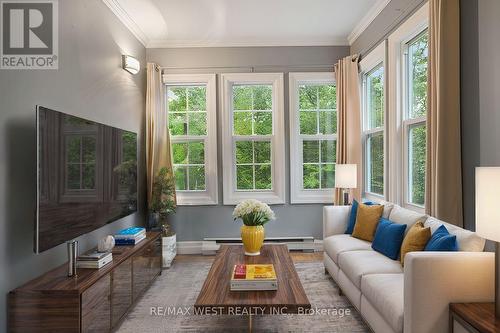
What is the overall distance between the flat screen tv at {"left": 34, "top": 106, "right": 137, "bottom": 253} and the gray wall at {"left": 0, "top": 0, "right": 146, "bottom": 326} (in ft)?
0.64

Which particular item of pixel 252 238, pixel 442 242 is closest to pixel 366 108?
pixel 252 238

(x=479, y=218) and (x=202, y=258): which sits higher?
(x=479, y=218)

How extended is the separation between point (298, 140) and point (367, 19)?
178cm

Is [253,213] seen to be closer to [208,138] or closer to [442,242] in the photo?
[442,242]

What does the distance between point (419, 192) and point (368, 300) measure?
4.55 ft

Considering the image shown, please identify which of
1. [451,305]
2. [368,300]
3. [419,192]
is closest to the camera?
[451,305]

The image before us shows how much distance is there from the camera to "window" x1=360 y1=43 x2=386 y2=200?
12.6 feet

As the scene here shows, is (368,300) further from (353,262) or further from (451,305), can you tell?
(451,305)

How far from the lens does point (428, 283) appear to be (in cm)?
172

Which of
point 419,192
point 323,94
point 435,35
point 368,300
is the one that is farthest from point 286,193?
point 435,35

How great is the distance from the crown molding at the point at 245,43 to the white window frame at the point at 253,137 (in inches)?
17.3

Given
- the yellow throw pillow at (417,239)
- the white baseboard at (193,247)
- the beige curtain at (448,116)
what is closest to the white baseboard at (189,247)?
the white baseboard at (193,247)

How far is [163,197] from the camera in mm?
4207

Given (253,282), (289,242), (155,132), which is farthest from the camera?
(289,242)
